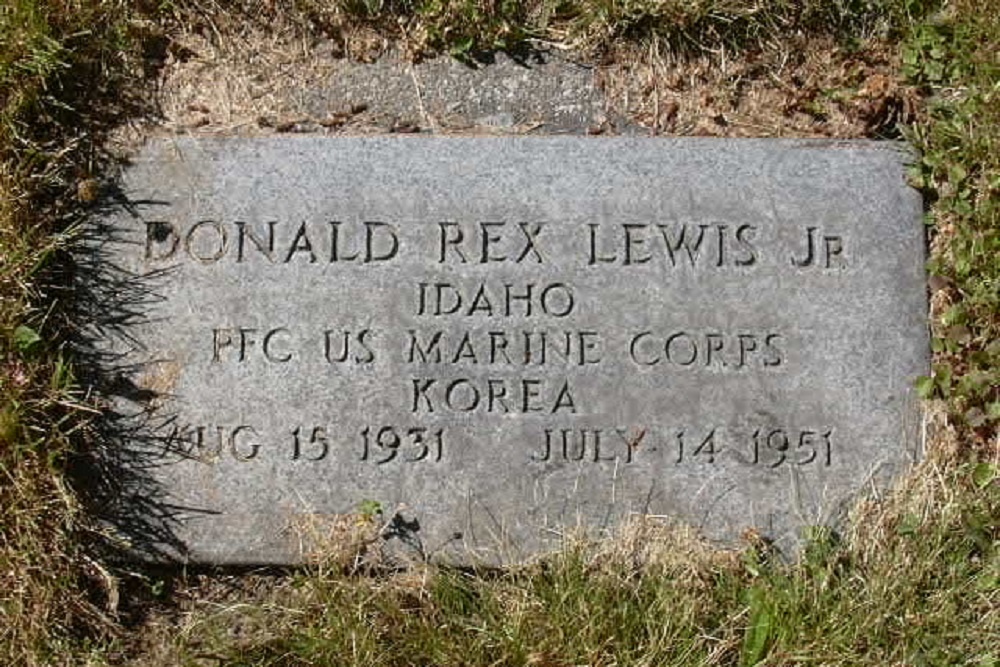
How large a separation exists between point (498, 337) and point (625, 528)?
64 centimetres

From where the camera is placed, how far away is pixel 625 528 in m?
3.39

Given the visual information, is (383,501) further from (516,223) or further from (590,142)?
(590,142)

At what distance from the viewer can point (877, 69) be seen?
3.76m

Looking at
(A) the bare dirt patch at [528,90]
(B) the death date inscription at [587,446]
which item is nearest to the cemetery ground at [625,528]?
(A) the bare dirt patch at [528,90]

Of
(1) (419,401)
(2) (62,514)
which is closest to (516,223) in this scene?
(1) (419,401)

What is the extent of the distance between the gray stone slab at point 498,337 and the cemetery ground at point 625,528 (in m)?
0.10

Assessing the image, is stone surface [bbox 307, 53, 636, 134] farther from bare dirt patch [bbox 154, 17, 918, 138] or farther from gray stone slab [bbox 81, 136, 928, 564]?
gray stone slab [bbox 81, 136, 928, 564]

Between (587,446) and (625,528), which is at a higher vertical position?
(587,446)

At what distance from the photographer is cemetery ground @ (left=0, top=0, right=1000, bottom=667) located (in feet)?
10.8

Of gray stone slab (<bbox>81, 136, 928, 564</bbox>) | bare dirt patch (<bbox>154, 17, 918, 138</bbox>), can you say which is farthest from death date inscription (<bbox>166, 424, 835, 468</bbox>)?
bare dirt patch (<bbox>154, 17, 918, 138</bbox>)

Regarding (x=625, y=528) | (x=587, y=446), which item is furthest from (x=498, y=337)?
(x=625, y=528)

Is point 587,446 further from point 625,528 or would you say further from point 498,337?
point 498,337

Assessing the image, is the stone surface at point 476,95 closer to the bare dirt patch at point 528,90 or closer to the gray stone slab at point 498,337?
the bare dirt patch at point 528,90

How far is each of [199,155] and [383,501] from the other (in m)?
1.16
